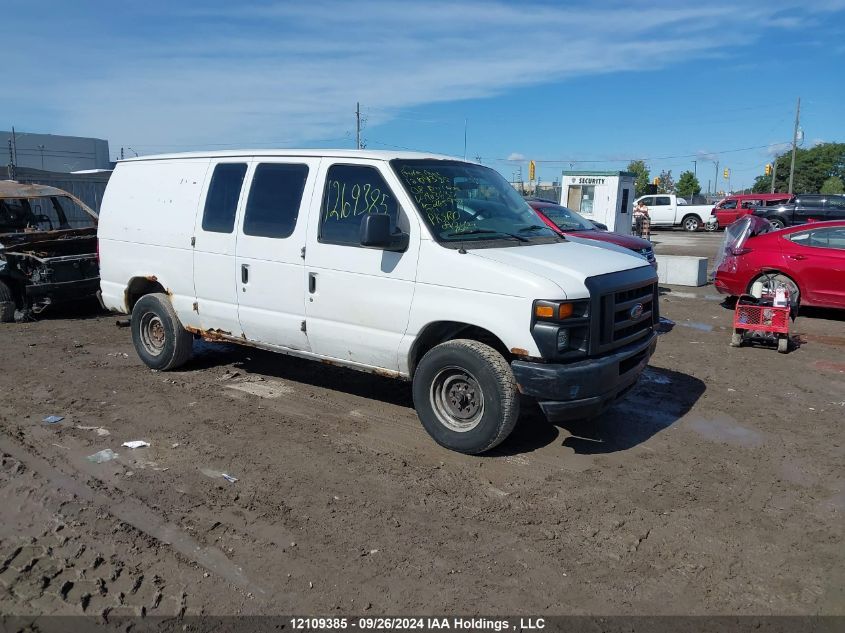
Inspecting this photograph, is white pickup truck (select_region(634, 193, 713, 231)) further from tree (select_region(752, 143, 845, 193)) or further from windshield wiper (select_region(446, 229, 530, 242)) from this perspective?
tree (select_region(752, 143, 845, 193))

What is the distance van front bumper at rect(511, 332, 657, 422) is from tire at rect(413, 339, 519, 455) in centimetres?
17

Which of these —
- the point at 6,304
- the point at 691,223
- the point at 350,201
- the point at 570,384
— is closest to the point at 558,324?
the point at 570,384

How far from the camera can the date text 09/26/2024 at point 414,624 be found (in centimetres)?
308

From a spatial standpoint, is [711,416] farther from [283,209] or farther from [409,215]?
[283,209]

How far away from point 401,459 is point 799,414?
12.2ft

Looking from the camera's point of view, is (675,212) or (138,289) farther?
(675,212)

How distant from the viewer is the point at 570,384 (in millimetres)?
4477

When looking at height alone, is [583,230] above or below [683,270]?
above

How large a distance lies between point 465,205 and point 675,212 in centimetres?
3404

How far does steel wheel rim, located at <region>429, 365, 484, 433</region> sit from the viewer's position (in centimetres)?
493

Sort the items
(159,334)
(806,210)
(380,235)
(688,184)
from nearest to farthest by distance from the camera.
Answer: (380,235)
(159,334)
(806,210)
(688,184)

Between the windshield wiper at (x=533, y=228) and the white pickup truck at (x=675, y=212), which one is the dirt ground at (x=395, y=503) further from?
the white pickup truck at (x=675, y=212)

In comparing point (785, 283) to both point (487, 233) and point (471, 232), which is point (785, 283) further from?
point (471, 232)

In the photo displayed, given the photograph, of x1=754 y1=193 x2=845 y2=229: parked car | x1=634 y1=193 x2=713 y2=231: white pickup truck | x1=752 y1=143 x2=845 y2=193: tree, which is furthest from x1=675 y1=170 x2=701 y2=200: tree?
x1=754 y1=193 x2=845 y2=229: parked car
